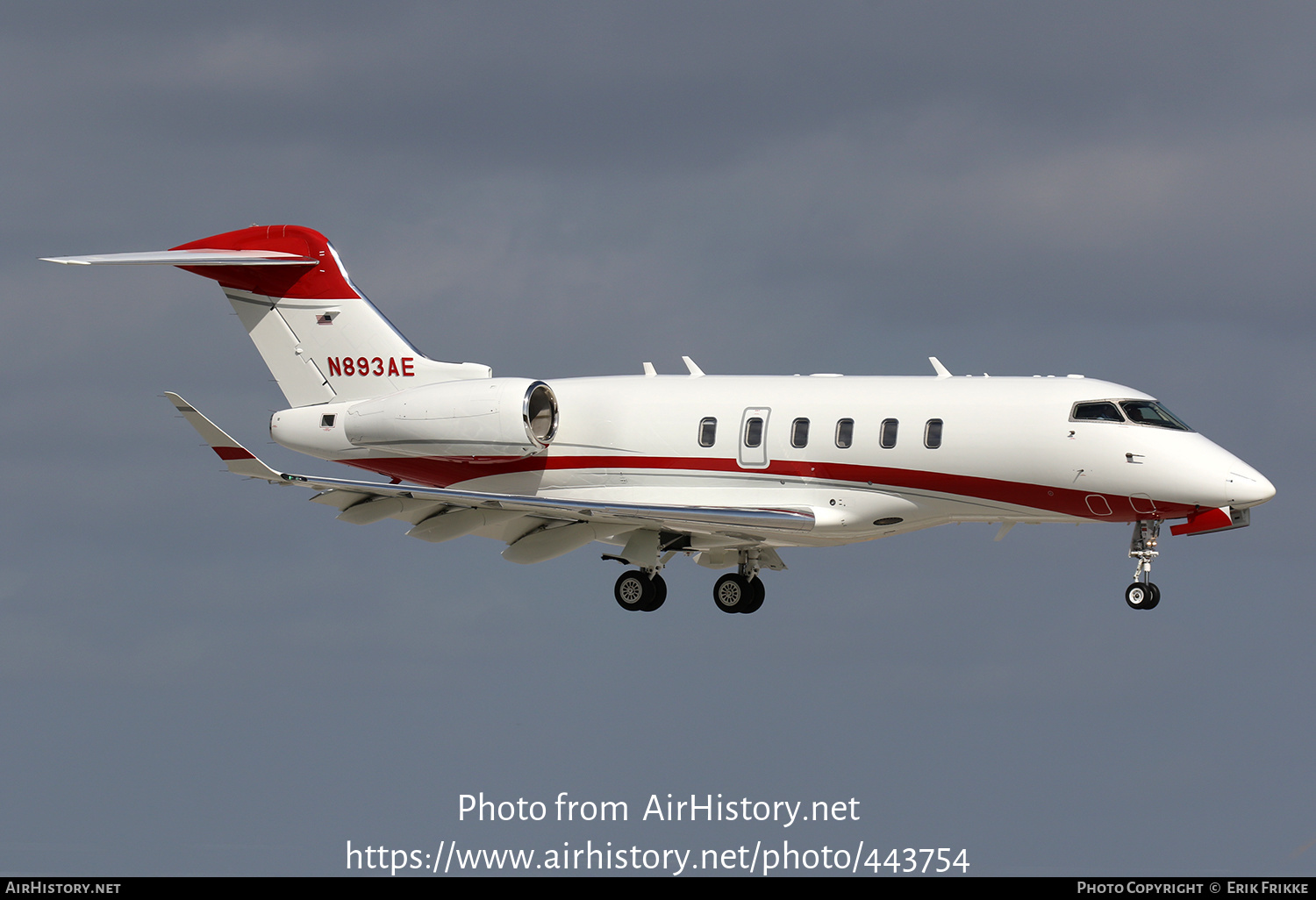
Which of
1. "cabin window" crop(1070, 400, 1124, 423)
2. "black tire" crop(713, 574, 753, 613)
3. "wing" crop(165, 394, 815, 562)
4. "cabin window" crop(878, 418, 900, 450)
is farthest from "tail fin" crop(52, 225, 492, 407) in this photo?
"cabin window" crop(1070, 400, 1124, 423)

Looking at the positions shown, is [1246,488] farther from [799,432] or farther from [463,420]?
[463,420]

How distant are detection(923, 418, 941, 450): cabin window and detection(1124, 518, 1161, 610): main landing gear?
139 inches

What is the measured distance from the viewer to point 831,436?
27891mm

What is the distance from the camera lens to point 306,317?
3275 cm

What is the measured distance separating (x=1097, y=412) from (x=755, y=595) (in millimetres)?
A: 7839

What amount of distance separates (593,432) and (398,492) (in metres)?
4.53

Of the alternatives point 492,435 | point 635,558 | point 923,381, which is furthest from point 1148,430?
point 492,435

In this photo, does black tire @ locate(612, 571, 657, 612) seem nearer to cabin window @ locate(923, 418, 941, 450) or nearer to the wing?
the wing

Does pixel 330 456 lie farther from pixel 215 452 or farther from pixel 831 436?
pixel 831 436

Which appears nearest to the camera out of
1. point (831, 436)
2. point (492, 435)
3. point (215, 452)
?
point (215, 452)

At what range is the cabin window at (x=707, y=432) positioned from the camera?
29031 millimetres

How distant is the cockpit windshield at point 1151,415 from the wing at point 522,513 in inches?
220

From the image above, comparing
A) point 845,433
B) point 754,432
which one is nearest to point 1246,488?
point 845,433

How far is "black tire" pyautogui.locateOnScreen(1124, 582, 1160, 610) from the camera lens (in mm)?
26016
